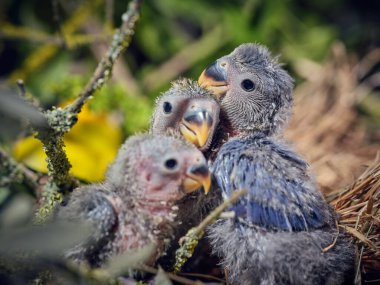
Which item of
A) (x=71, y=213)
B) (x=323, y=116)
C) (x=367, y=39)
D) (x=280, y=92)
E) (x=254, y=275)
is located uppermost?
(x=367, y=39)

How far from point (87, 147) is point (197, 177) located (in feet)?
2.57

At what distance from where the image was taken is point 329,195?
142 cm

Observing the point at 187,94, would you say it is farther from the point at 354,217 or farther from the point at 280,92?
the point at 354,217

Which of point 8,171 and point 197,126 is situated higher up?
point 197,126

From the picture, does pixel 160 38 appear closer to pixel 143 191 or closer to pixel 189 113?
pixel 189 113

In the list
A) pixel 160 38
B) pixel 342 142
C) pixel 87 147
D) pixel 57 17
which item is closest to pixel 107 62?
pixel 57 17

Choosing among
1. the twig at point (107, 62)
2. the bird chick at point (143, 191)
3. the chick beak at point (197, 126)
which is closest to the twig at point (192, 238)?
the bird chick at point (143, 191)

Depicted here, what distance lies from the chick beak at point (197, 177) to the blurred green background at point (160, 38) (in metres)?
0.82

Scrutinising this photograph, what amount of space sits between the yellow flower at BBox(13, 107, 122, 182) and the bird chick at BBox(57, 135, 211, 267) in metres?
0.52

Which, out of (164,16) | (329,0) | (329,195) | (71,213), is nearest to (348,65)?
(329,0)

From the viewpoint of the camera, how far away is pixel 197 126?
45.1 inches

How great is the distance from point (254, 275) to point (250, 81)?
47 centimetres

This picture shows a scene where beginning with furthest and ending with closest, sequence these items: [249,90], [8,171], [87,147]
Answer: [87,147] → [249,90] → [8,171]

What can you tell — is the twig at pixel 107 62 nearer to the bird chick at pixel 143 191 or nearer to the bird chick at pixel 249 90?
the bird chick at pixel 143 191
